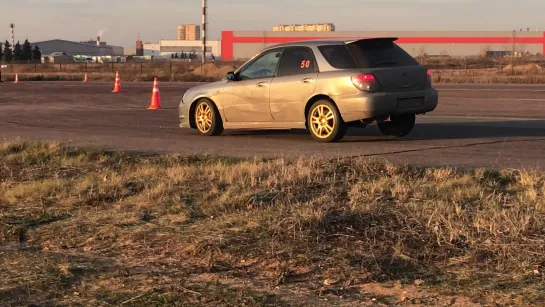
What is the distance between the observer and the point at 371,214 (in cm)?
571

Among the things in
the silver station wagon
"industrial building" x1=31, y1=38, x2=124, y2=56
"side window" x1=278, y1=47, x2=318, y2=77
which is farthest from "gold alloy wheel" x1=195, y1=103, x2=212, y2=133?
"industrial building" x1=31, y1=38, x2=124, y2=56

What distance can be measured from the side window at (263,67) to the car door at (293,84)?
141 millimetres

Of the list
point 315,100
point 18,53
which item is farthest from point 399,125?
point 18,53

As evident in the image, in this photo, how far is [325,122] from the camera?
10.9m

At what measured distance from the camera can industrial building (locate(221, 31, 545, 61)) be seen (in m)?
106

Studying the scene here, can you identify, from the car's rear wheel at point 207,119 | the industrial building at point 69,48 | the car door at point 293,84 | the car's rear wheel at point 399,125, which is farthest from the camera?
the industrial building at point 69,48

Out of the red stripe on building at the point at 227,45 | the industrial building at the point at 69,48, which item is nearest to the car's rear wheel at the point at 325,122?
the red stripe on building at the point at 227,45

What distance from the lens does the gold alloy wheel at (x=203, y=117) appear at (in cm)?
1247

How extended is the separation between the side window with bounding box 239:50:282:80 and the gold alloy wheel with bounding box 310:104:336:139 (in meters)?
1.02

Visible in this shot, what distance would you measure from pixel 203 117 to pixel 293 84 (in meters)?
2.13

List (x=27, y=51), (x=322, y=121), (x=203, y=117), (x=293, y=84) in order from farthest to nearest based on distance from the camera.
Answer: (x=27, y=51)
(x=203, y=117)
(x=293, y=84)
(x=322, y=121)

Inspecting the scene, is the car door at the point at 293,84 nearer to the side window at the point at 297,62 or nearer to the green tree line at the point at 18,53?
the side window at the point at 297,62

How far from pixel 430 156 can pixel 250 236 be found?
450 centimetres

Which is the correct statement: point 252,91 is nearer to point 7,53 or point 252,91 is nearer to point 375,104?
point 375,104
